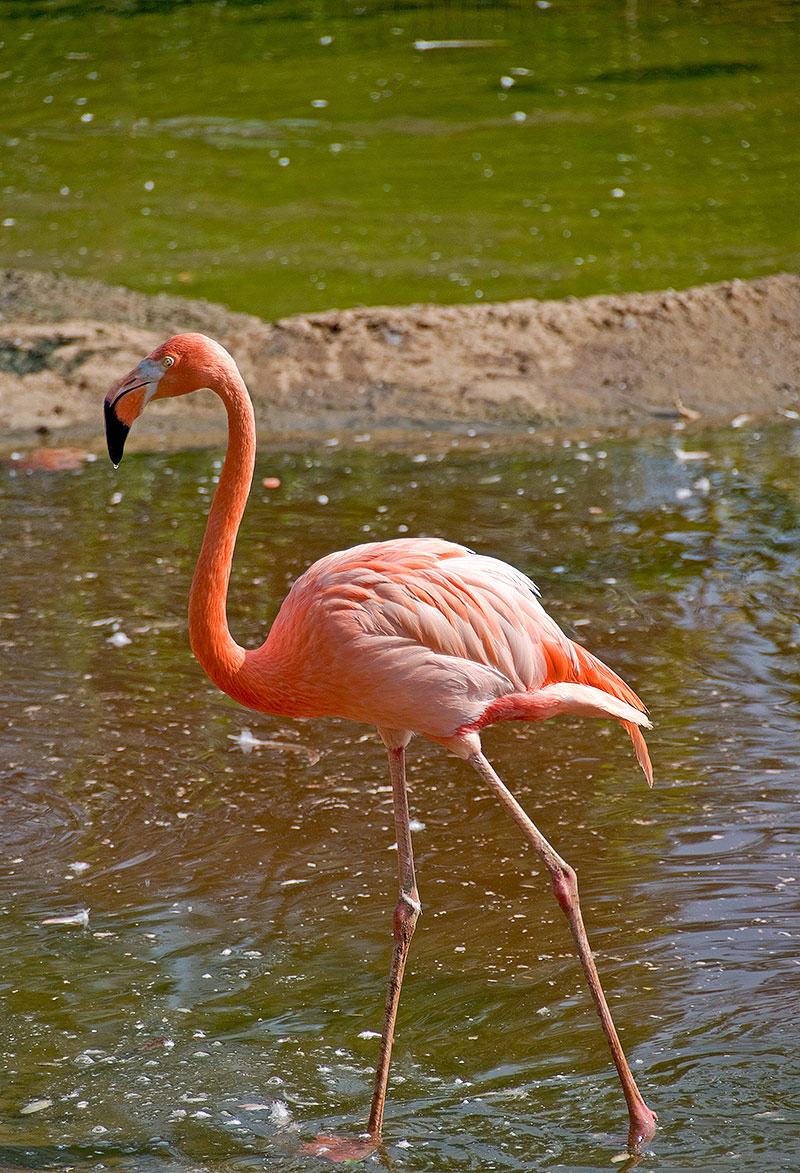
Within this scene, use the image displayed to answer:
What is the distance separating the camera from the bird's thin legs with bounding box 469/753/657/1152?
8.66 ft

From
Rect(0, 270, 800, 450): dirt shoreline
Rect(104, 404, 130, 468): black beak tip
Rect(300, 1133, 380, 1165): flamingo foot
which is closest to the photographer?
Rect(300, 1133, 380, 1165): flamingo foot

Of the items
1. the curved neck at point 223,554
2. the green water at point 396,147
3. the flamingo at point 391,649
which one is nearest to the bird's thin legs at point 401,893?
the flamingo at point 391,649

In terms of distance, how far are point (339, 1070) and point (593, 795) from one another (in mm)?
1273

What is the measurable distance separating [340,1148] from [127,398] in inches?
59.6

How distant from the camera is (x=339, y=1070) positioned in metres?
2.90

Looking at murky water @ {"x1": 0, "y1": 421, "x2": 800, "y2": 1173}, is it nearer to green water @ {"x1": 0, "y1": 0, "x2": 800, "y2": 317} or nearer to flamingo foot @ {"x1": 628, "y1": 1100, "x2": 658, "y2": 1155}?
flamingo foot @ {"x1": 628, "y1": 1100, "x2": 658, "y2": 1155}

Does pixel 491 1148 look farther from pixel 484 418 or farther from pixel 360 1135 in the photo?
pixel 484 418

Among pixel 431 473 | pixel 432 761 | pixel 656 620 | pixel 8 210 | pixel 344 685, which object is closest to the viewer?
pixel 344 685

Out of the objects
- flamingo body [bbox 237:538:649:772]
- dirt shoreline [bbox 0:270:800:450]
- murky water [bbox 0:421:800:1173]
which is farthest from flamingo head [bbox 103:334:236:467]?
dirt shoreline [bbox 0:270:800:450]

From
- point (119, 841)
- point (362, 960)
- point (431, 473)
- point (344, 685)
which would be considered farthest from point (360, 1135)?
point (431, 473)

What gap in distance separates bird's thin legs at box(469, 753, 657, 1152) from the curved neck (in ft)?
1.81

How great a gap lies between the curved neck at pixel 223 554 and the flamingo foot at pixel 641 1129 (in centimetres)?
116

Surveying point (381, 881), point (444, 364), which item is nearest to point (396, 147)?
point (444, 364)

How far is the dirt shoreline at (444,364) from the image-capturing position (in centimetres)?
698
